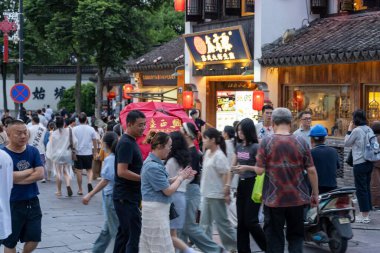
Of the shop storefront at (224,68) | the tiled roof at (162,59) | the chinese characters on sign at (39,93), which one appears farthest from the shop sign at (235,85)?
the chinese characters on sign at (39,93)

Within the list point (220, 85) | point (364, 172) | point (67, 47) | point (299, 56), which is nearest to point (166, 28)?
point (67, 47)

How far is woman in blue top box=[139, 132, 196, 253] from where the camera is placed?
709 cm

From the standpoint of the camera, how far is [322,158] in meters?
9.28

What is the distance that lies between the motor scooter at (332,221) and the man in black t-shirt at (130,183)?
2.64m

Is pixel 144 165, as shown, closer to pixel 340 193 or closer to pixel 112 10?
pixel 340 193

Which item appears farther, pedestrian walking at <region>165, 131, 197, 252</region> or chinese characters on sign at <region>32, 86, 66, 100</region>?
chinese characters on sign at <region>32, 86, 66, 100</region>

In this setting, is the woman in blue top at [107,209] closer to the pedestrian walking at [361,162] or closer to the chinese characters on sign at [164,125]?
the pedestrian walking at [361,162]

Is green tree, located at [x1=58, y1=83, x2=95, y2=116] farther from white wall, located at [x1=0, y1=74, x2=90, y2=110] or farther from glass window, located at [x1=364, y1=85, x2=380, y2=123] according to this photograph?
glass window, located at [x1=364, y1=85, x2=380, y2=123]

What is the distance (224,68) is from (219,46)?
0.70m

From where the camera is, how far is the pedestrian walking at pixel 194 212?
8.62 metres

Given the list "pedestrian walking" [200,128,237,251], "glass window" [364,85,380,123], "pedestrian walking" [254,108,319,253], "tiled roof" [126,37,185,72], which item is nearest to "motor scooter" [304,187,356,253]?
"pedestrian walking" [200,128,237,251]

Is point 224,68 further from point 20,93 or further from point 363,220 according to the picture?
point 363,220

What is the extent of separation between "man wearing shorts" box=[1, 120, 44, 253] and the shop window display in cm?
1010

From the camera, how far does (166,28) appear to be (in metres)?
40.0
